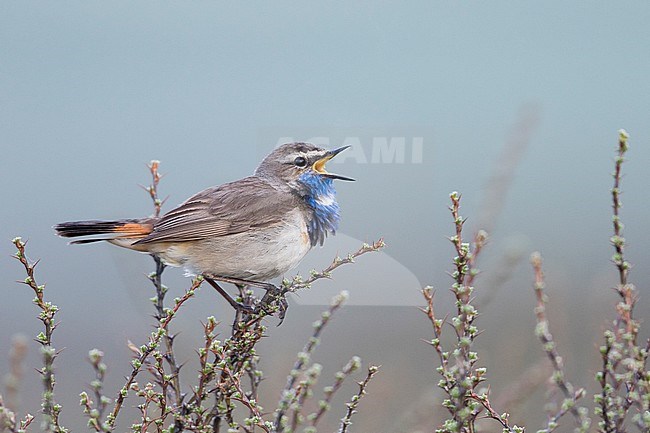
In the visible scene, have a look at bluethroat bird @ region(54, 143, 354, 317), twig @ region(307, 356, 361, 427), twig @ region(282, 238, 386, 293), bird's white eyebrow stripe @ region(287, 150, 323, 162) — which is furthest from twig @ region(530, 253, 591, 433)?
bird's white eyebrow stripe @ region(287, 150, 323, 162)

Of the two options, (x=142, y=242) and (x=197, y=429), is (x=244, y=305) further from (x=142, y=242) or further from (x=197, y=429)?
(x=197, y=429)

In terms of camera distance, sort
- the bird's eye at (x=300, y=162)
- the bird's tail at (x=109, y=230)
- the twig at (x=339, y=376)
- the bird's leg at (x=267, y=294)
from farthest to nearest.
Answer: the bird's eye at (x=300, y=162) < the bird's tail at (x=109, y=230) < the bird's leg at (x=267, y=294) < the twig at (x=339, y=376)

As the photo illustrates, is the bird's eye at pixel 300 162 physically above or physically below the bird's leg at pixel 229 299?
above

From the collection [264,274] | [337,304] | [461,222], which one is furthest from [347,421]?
[264,274]

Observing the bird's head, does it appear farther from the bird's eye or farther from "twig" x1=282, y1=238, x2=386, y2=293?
"twig" x1=282, y1=238, x2=386, y2=293

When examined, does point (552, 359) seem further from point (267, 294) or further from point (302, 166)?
point (302, 166)

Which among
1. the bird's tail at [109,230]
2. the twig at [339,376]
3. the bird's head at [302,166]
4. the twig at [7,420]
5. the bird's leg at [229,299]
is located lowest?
the twig at [7,420]

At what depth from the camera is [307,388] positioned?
2.15 meters

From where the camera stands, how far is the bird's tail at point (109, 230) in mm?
3537

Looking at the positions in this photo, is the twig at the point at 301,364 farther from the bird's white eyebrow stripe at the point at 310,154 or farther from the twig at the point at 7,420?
the bird's white eyebrow stripe at the point at 310,154

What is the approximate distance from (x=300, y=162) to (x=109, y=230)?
0.88 meters

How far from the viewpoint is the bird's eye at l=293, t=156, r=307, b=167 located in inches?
156

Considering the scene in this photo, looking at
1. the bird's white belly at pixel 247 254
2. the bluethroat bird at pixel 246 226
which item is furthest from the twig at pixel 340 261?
the bird's white belly at pixel 247 254

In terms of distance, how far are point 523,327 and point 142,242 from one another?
5.56 feet
